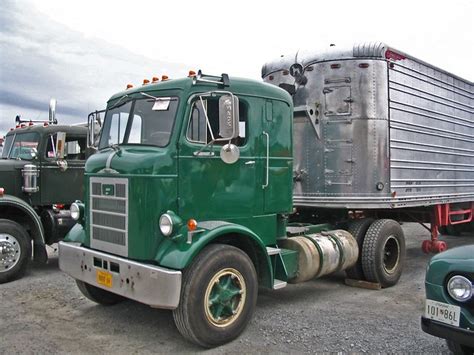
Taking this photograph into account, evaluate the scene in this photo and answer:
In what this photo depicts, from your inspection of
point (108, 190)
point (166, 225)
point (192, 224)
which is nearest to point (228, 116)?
point (192, 224)

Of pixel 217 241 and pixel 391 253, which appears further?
pixel 391 253

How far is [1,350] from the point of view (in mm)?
4441

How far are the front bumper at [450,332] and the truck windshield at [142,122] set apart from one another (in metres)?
2.89

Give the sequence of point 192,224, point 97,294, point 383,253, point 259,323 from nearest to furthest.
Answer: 1. point 192,224
2. point 259,323
3. point 97,294
4. point 383,253

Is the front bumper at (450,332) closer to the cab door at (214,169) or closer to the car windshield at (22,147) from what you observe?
the cab door at (214,169)

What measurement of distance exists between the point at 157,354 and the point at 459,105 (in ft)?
25.9

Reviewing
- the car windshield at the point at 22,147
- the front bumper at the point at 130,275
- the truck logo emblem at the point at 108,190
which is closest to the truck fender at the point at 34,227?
the car windshield at the point at 22,147

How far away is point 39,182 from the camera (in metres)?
8.12

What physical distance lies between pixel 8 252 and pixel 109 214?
3.20 m

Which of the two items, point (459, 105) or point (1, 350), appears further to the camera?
point (459, 105)

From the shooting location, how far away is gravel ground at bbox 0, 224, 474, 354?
452 cm

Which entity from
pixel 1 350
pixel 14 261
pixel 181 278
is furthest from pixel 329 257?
pixel 14 261

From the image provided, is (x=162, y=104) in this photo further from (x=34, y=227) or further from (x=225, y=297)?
(x=34, y=227)

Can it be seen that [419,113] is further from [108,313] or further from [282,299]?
[108,313]
